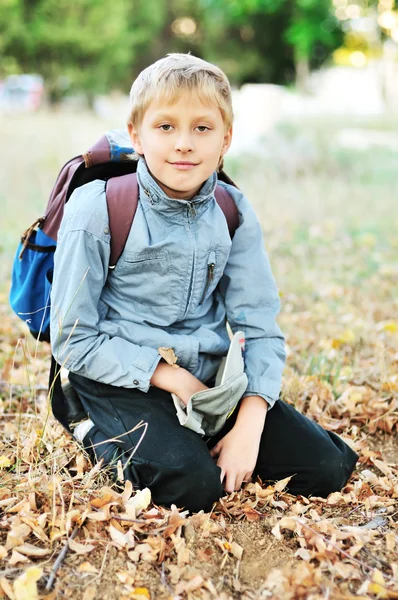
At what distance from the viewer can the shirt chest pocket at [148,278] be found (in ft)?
7.59

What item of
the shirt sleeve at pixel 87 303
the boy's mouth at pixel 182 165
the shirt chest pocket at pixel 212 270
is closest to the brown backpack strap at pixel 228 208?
the shirt chest pocket at pixel 212 270

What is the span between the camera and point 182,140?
7.28 feet

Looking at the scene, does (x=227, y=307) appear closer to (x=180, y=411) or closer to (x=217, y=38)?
(x=180, y=411)

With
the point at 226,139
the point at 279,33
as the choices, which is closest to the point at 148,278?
the point at 226,139

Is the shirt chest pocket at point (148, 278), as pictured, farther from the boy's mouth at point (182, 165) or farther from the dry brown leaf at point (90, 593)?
the dry brown leaf at point (90, 593)

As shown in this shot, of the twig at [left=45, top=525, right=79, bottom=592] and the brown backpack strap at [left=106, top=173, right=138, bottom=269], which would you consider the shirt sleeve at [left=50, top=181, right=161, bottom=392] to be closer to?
the brown backpack strap at [left=106, top=173, right=138, bottom=269]

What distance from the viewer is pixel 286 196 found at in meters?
7.72

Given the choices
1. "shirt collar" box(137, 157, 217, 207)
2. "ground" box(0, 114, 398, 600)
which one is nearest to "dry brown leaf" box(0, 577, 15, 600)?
"ground" box(0, 114, 398, 600)

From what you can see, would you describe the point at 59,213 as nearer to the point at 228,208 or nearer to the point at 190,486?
the point at 228,208

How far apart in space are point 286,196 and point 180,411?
582 cm

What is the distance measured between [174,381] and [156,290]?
337mm

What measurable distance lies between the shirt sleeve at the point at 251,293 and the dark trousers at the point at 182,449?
236 millimetres

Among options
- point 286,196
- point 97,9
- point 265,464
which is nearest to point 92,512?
point 265,464

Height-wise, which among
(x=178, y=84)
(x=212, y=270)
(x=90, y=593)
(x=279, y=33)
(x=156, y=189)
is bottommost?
(x=90, y=593)
